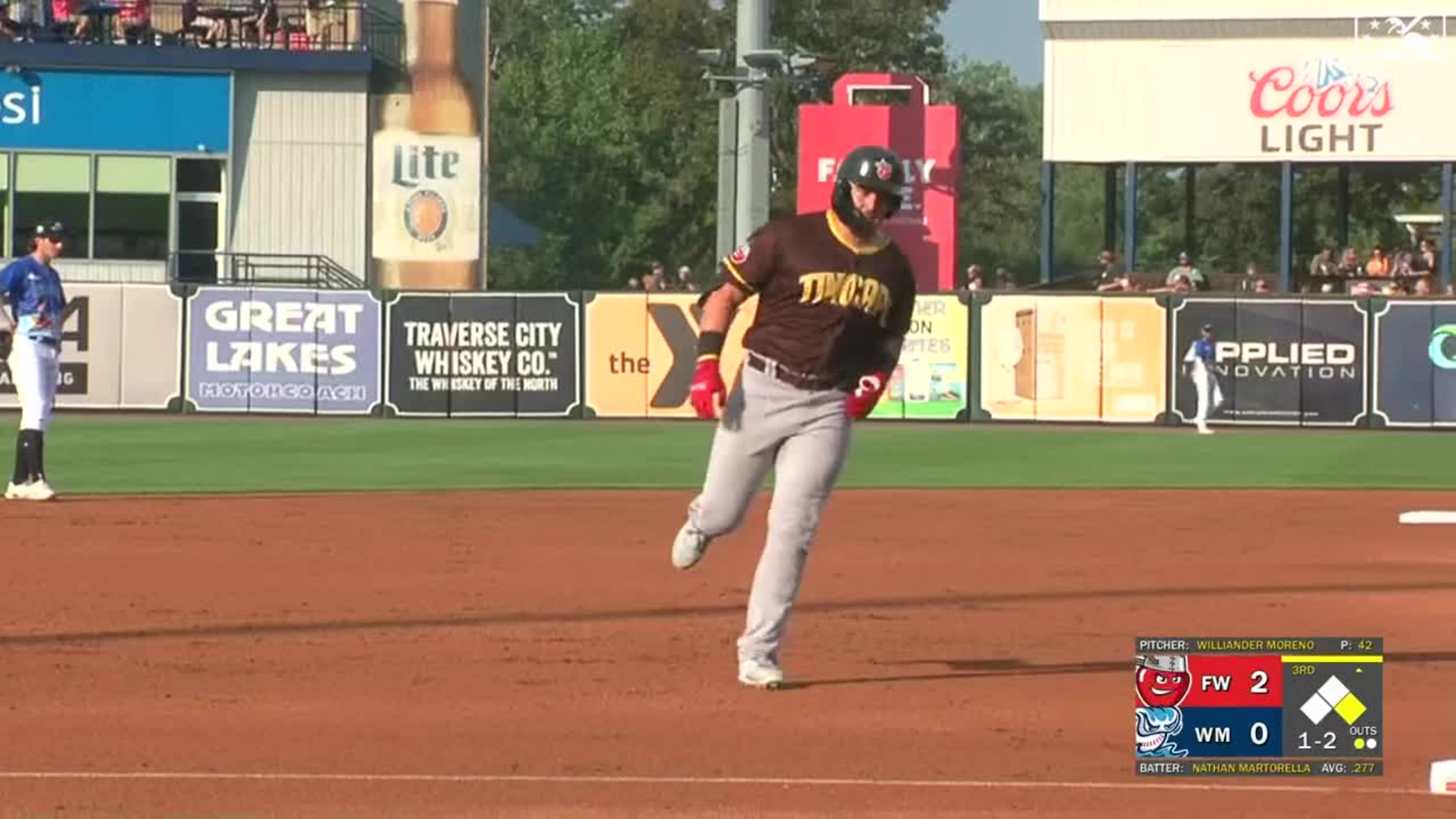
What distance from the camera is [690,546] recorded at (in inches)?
400

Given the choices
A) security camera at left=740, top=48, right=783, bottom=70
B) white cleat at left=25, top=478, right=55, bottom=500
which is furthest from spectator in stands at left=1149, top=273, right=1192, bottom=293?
white cleat at left=25, top=478, right=55, bottom=500

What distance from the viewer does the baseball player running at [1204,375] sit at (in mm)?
34562

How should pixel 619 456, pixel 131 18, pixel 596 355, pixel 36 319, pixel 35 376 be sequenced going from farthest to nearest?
1. pixel 131 18
2. pixel 596 355
3. pixel 619 456
4. pixel 35 376
5. pixel 36 319

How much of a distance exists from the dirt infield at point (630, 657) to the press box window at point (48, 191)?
32552 mm

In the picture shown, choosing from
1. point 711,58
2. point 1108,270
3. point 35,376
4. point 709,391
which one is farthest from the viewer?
point 1108,270

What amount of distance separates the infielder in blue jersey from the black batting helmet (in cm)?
971

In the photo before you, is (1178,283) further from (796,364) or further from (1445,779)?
(1445,779)

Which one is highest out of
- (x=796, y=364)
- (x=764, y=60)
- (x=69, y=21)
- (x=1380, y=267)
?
(x=69, y=21)

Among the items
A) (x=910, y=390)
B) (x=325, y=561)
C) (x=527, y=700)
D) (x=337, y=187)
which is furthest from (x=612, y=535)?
(x=337, y=187)

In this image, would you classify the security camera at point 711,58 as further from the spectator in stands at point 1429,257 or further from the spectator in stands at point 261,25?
the spectator in stands at point 261,25

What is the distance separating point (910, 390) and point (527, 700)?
26.9 meters
